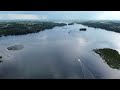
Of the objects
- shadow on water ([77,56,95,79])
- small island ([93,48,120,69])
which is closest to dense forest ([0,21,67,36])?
small island ([93,48,120,69])

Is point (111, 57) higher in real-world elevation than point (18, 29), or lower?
lower

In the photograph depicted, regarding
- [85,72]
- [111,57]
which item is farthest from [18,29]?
[85,72]

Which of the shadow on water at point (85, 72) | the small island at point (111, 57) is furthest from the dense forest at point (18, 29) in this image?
the shadow on water at point (85, 72)

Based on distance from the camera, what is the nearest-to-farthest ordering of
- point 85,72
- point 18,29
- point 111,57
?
point 85,72
point 111,57
point 18,29

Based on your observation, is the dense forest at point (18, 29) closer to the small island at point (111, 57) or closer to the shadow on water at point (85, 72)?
the small island at point (111, 57)

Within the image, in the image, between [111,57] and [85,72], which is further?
[111,57]

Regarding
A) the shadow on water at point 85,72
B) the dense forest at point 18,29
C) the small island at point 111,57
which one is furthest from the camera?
the dense forest at point 18,29

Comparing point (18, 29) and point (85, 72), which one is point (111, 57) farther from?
point (18, 29)
